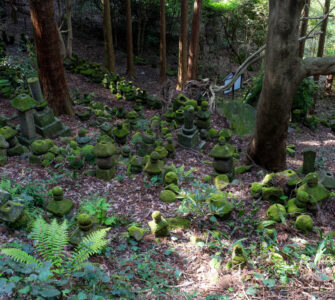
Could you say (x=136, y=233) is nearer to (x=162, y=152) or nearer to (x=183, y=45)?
(x=162, y=152)

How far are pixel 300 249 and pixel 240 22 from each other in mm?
18651

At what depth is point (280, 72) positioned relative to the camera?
18.6 ft

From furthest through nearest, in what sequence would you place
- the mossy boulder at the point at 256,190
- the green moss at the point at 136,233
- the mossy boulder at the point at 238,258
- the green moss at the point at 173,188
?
the green moss at the point at 173,188, the mossy boulder at the point at 256,190, the green moss at the point at 136,233, the mossy boulder at the point at 238,258

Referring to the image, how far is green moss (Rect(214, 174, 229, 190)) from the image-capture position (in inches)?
217

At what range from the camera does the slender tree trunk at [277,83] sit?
532 cm

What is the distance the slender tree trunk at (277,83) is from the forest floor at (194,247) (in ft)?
1.84

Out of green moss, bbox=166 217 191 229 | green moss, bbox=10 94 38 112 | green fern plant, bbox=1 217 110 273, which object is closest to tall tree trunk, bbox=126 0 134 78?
green moss, bbox=10 94 38 112

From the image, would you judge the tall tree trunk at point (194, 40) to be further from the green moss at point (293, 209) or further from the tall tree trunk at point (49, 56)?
the green moss at point (293, 209)

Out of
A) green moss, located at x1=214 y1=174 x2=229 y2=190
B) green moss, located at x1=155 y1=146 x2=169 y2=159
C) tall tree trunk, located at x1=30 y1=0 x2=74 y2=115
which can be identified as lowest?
green moss, located at x1=214 y1=174 x2=229 y2=190

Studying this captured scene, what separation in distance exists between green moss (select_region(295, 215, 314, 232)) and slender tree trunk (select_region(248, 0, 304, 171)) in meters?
2.60

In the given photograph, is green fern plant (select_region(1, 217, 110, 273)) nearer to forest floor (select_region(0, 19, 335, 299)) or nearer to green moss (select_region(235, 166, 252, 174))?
forest floor (select_region(0, 19, 335, 299))

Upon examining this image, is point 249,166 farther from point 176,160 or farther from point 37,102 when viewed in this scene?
point 37,102

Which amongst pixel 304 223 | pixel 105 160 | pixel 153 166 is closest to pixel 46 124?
pixel 105 160

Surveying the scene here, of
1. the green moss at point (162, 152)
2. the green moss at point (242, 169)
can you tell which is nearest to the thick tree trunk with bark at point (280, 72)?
the green moss at point (242, 169)
